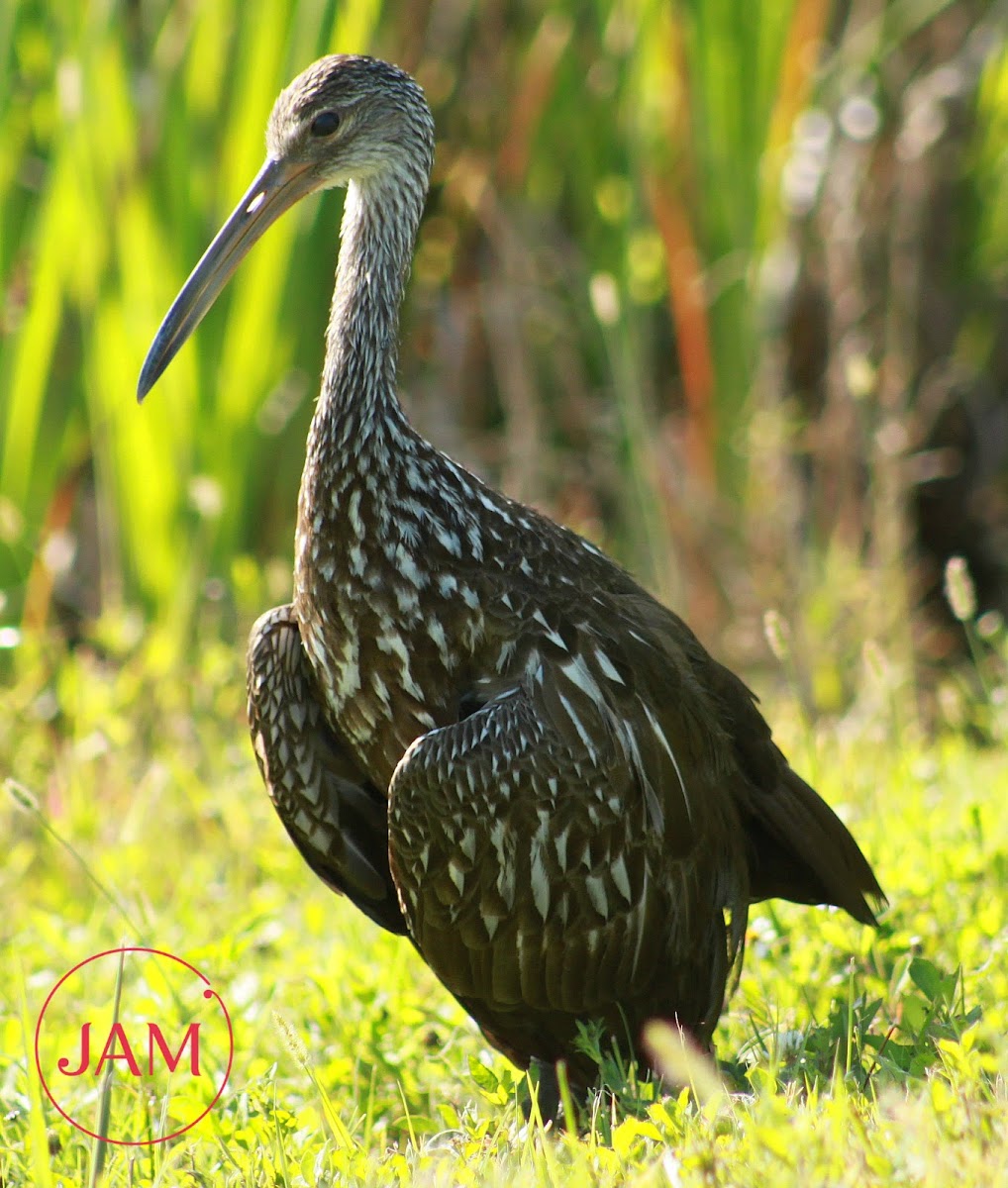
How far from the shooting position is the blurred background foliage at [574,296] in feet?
17.7

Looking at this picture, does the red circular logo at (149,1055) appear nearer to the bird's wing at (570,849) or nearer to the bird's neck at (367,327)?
the bird's wing at (570,849)

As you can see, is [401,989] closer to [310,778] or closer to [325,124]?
[310,778]

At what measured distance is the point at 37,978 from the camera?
3693 millimetres

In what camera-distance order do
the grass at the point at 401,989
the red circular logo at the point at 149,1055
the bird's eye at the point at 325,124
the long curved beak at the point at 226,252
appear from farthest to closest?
the bird's eye at the point at 325,124
the long curved beak at the point at 226,252
the red circular logo at the point at 149,1055
the grass at the point at 401,989

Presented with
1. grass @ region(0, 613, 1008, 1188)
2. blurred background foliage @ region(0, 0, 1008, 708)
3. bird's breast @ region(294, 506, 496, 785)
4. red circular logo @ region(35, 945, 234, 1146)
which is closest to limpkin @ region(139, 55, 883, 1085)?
bird's breast @ region(294, 506, 496, 785)

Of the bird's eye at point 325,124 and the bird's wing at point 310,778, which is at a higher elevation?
the bird's eye at point 325,124

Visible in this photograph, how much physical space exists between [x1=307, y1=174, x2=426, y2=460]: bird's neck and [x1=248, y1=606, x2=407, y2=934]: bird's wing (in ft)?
1.30

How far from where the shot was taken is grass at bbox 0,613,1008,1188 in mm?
2391

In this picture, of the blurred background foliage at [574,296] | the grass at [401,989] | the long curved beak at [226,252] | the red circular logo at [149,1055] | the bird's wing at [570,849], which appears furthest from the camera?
the blurred background foliage at [574,296]

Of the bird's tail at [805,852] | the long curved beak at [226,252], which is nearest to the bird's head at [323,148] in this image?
the long curved beak at [226,252]

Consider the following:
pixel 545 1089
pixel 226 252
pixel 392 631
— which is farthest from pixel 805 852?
pixel 226 252

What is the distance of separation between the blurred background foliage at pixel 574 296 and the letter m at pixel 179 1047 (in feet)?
5.75

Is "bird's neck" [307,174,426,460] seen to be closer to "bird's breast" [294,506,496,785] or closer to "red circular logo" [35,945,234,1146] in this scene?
"bird's breast" [294,506,496,785]

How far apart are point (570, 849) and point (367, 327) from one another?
1093 millimetres
